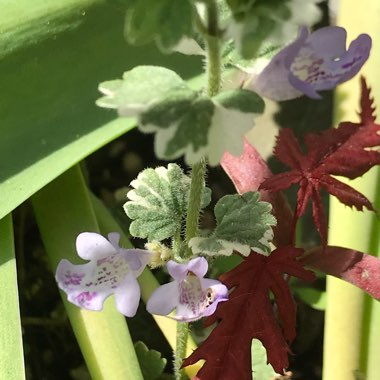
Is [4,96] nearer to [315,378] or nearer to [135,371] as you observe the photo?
[135,371]

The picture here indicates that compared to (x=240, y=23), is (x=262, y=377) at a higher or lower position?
lower

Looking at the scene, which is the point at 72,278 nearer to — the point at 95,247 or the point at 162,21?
the point at 95,247

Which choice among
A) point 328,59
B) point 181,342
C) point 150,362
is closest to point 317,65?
point 328,59

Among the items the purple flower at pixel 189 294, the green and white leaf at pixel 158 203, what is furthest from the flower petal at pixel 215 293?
the green and white leaf at pixel 158 203

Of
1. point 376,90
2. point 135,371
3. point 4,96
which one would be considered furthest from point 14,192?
point 376,90

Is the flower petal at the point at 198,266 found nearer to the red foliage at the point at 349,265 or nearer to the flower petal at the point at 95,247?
the flower petal at the point at 95,247

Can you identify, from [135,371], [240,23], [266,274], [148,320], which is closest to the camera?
[240,23]
